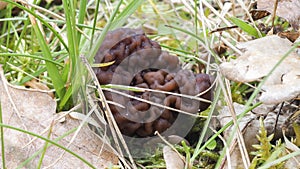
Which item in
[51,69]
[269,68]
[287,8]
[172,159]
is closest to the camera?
[269,68]

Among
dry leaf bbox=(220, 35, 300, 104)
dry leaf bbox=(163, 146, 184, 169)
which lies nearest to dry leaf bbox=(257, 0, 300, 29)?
dry leaf bbox=(220, 35, 300, 104)

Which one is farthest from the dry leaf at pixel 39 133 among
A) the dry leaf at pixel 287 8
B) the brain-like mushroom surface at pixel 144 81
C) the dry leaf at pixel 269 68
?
the dry leaf at pixel 287 8

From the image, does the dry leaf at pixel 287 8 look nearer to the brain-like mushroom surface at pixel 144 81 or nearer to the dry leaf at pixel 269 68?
the dry leaf at pixel 269 68

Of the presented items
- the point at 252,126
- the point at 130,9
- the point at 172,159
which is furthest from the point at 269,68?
the point at 130,9

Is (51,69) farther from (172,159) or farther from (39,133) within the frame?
(172,159)

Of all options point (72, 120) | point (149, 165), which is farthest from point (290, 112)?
point (72, 120)

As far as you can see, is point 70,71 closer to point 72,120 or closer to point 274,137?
point 72,120

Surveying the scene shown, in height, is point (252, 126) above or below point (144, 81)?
below

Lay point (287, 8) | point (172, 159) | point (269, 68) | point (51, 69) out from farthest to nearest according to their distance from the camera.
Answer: point (287, 8) → point (51, 69) → point (172, 159) → point (269, 68)
